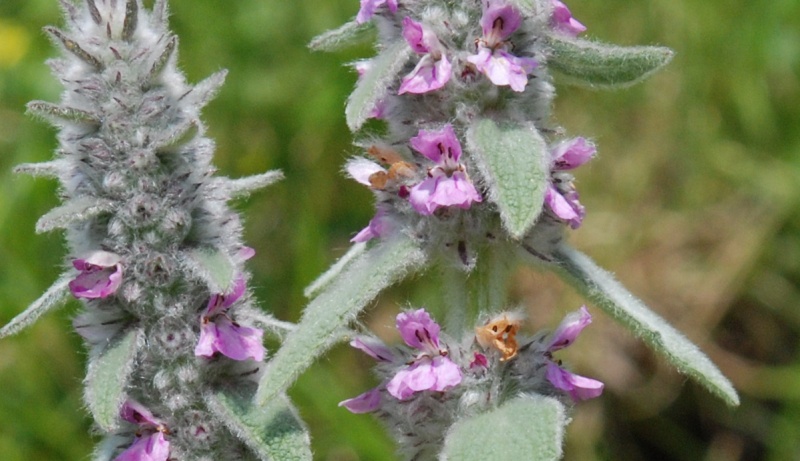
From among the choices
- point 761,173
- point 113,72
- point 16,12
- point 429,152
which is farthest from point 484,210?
point 16,12

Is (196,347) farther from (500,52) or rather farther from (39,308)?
(500,52)

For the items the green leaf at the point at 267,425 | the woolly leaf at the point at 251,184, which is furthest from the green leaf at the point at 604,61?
the green leaf at the point at 267,425

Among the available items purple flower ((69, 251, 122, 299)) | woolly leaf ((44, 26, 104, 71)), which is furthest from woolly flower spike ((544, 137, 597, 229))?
woolly leaf ((44, 26, 104, 71))

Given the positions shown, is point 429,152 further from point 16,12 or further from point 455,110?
point 16,12

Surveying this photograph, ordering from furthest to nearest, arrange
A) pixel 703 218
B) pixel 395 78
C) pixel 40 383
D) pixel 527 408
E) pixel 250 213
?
pixel 703 218 → pixel 250 213 → pixel 40 383 → pixel 395 78 → pixel 527 408

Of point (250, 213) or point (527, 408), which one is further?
point (250, 213)

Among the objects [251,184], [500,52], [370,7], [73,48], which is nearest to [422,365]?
[251,184]

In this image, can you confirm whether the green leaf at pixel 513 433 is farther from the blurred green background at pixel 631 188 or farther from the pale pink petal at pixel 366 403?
the blurred green background at pixel 631 188

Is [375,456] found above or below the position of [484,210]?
below
